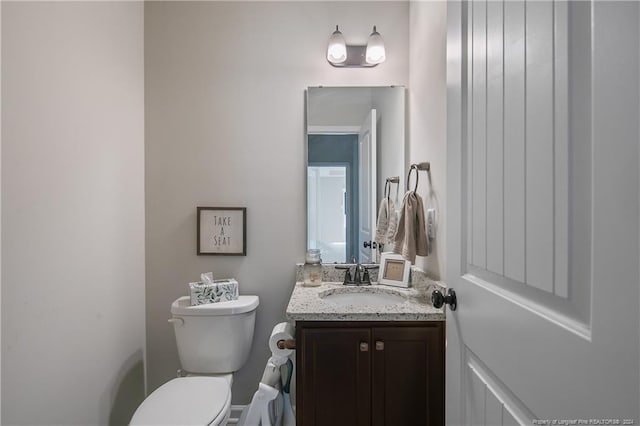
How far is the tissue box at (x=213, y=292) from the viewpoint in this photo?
5.47 ft

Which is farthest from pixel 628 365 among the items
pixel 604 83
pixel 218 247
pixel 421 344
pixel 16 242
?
pixel 218 247

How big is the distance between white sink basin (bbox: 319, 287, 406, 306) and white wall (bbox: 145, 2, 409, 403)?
1.09ft

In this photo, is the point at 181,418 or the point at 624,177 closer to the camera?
the point at 624,177

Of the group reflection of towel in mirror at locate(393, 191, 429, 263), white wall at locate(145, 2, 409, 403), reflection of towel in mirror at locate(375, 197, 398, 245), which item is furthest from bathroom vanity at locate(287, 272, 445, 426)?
white wall at locate(145, 2, 409, 403)

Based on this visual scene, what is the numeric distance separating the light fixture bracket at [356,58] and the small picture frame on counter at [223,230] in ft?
3.38

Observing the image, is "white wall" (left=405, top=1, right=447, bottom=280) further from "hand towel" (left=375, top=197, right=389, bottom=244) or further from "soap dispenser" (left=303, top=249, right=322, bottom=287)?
"soap dispenser" (left=303, top=249, right=322, bottom=287)

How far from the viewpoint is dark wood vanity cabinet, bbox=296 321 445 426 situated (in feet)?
4.14

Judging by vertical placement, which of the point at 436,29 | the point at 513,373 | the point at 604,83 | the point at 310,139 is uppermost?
the point at 436,29

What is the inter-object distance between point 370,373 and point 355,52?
1.68 m

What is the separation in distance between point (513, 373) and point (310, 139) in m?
1.51

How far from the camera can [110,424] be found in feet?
5.12

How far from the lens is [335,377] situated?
1.27 meters

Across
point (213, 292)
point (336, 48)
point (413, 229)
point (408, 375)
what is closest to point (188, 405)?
point (213, 292)

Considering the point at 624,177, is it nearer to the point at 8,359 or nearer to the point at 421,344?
the point at 421,344
